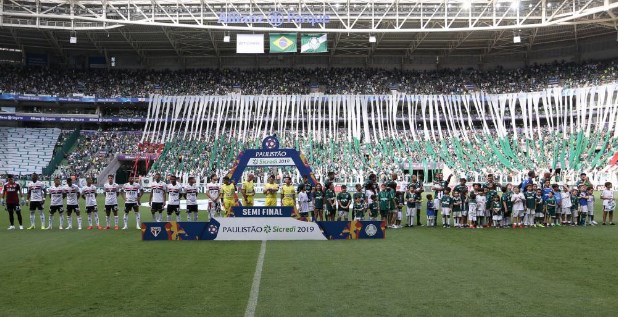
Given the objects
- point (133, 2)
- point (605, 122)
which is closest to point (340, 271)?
point (133, 2)

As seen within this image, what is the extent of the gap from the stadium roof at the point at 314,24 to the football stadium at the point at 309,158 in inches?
12.5

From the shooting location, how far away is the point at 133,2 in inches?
1795

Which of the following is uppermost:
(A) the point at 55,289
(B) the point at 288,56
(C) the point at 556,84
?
(B) the point at 288,56

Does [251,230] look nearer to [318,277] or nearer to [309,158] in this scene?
[318,277]

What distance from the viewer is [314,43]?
154 ft

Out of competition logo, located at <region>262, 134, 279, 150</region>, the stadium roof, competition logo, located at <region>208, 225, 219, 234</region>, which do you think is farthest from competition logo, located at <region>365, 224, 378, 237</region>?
the stadium roof

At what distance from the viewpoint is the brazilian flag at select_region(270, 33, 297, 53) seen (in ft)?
151

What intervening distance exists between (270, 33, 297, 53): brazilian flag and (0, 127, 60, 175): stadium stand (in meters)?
25.6

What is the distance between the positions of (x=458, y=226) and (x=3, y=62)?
192 feet

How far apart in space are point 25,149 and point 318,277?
54.8 meters

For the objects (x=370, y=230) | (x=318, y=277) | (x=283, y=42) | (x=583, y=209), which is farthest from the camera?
(x=283, y=42)

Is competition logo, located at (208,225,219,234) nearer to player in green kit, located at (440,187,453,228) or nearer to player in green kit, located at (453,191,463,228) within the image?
player in green kit, located at (440,187,453,228)

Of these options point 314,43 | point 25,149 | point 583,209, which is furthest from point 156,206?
point 25,149

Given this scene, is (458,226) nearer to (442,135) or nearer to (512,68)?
(442,135)
